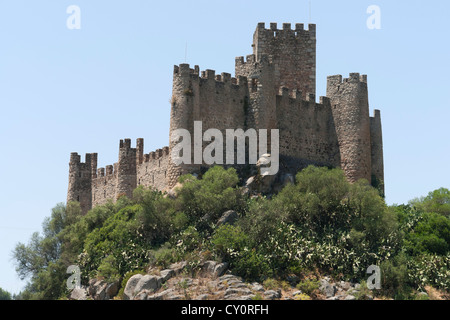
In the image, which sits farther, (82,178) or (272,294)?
(82,178)

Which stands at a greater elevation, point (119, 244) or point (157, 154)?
point (157, 154)

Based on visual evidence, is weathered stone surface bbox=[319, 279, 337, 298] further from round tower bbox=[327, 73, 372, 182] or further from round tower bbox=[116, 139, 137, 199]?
round tower bbox=[116, 139, 137, 199]

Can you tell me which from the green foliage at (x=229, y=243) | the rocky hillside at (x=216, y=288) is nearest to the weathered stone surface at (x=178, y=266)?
the rocky hillside at (x=216, y=288)

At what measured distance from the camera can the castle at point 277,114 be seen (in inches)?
2923

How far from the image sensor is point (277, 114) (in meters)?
77.0

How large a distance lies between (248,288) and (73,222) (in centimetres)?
2095

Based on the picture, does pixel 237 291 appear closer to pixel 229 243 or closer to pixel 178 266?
pixel 229 243

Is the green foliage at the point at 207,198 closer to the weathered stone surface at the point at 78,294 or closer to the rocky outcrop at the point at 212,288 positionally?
the rocky outcrop at the point at 212,288

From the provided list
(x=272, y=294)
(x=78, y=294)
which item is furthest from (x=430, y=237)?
(x=78, y=294)
